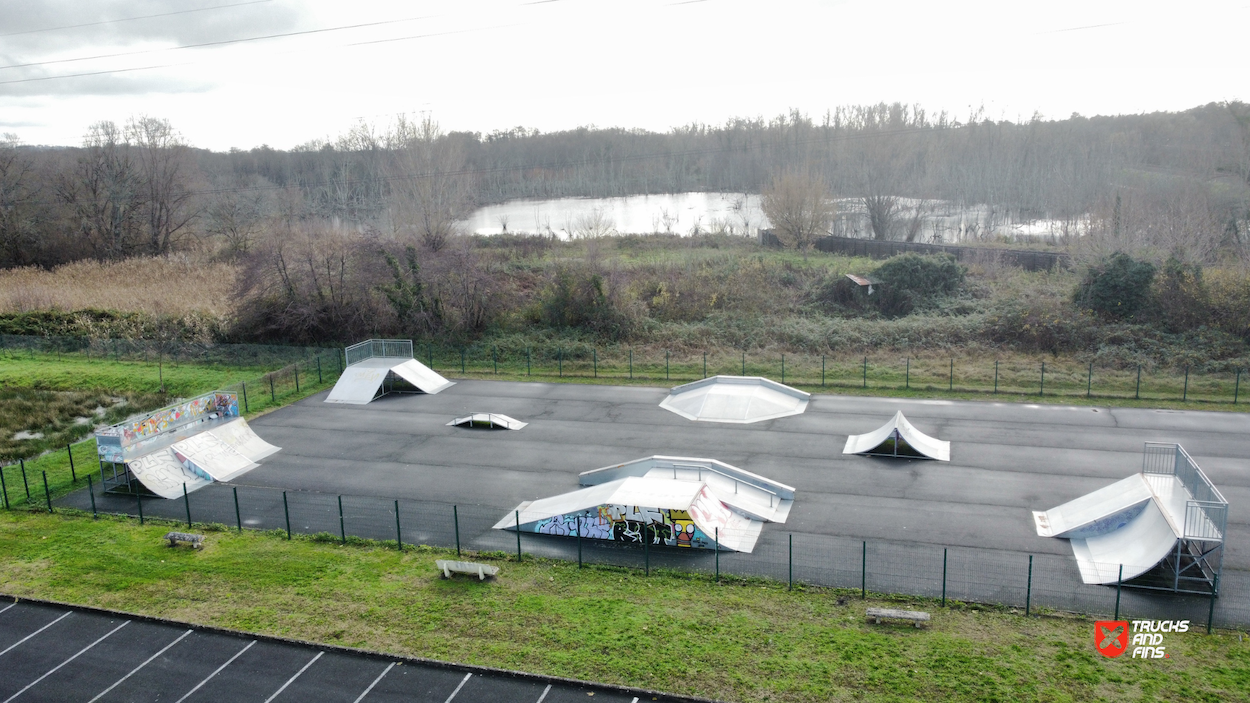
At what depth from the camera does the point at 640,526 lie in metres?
19.6

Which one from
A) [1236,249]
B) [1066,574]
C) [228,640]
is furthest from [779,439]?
[1236,249]

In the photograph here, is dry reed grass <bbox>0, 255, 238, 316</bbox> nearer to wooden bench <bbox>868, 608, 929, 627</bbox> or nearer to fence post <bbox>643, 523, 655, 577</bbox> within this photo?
fence post <bbox>643, 523, 655, 577</bbox>

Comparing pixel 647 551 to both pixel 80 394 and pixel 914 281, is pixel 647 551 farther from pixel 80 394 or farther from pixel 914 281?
pixel 914 281

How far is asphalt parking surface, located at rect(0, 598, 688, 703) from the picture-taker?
14.2 metres

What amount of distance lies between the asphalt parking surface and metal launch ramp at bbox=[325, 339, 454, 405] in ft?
59.1

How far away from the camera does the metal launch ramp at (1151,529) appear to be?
16.8 m

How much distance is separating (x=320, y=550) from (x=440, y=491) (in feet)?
14.9

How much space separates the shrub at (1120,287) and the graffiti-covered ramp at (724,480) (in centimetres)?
2771

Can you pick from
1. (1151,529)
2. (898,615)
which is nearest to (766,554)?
(898,615)

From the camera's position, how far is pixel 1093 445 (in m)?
26.6

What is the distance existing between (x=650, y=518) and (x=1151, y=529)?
1148cm

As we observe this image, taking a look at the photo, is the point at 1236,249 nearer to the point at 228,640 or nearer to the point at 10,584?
the point at 228,640

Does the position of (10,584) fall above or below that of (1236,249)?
below

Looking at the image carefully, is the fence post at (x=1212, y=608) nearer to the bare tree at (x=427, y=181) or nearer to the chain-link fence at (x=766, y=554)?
the chain-link fence at (x=766, y=554)
